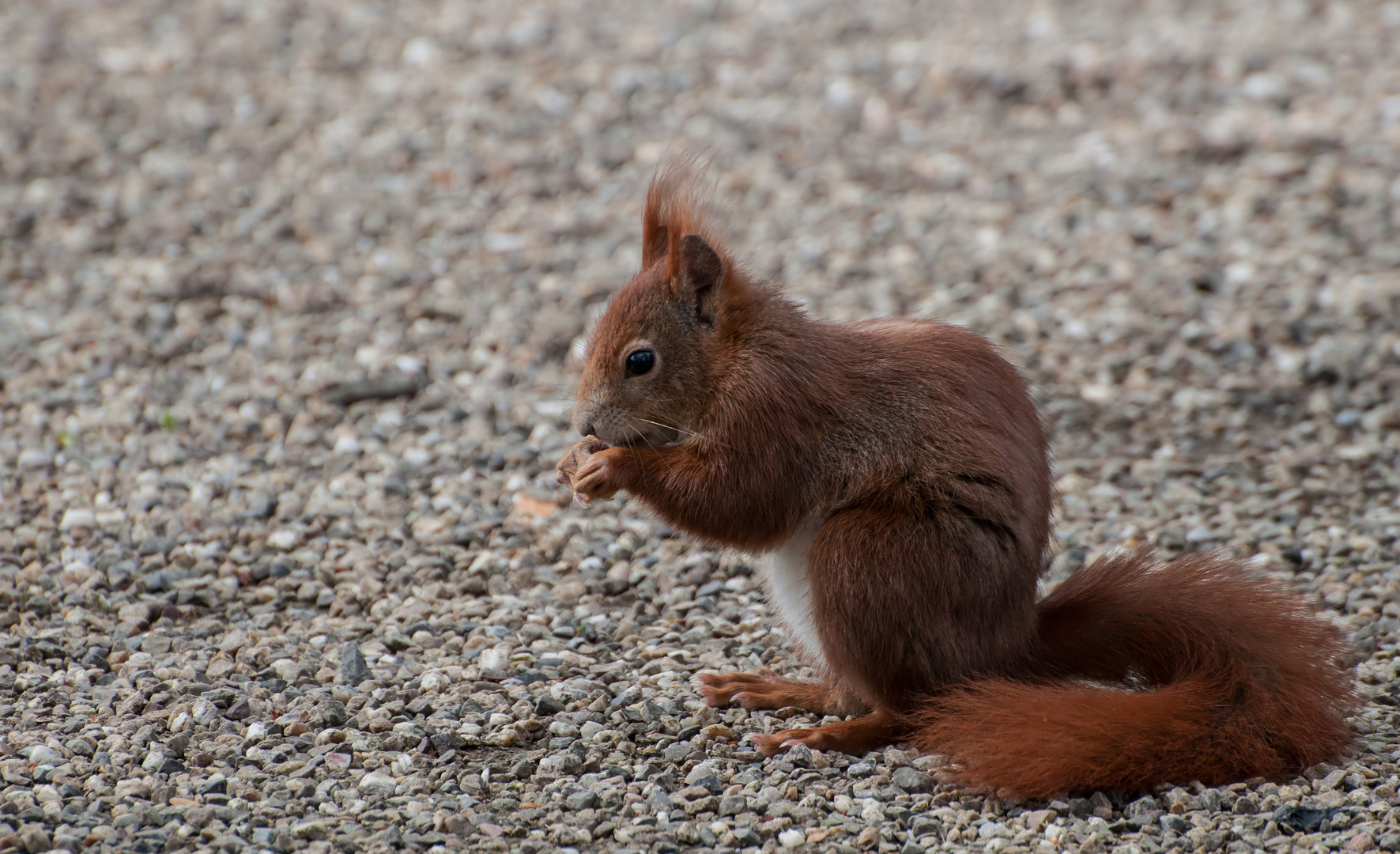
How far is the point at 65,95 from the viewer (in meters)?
7.25

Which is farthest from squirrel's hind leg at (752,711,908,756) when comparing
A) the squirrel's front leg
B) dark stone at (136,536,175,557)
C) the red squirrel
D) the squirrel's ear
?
dark stone at (136,536,175,557)

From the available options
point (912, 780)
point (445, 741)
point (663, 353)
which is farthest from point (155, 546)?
point (912, 780)

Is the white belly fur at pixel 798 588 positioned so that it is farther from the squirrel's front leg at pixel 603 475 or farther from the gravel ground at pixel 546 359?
the squirrel's front leg at pixel 603 475

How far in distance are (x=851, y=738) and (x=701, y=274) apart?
3.46 feet

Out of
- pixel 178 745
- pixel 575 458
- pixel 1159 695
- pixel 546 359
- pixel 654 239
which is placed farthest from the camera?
pixel 546 359

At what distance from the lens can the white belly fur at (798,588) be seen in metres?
3.03

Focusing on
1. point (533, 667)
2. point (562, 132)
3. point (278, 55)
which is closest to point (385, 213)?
point (562, 132)

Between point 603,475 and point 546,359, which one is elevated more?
point 603,475

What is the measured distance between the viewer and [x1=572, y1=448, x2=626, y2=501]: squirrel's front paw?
9.83 ft

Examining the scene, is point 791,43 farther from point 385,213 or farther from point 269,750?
point 269,750

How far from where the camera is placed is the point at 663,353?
3115mm

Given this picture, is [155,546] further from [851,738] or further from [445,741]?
[851,738]

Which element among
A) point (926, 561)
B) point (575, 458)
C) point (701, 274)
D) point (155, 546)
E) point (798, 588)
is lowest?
point (155, 546)

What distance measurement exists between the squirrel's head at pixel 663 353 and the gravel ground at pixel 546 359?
66 cm
